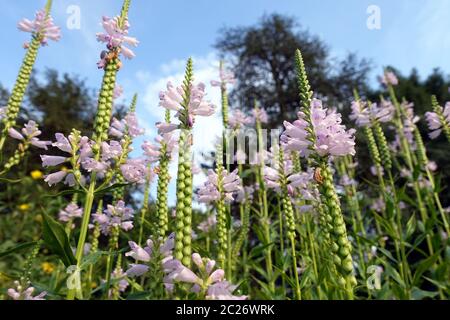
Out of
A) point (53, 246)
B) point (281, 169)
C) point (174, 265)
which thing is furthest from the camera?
point (281, 169)

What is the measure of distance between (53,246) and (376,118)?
17.6 ft

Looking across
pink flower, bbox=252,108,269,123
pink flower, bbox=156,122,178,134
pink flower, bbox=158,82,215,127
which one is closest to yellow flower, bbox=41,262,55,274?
pink flower, bbox=252,108,269,123

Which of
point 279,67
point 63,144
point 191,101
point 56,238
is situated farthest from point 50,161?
point 279,67

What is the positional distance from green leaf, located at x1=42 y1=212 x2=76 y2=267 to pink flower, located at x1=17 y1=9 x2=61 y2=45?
3167mm

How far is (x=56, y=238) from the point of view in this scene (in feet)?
6.03

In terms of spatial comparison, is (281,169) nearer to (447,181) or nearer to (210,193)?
(210,193)

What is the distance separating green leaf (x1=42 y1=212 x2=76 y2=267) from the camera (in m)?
1.79

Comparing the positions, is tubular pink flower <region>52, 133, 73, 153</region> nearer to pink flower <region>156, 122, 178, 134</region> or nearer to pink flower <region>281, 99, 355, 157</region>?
pink flower <region>156, 122, 178, 134</region>

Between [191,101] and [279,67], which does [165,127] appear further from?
[279,67]

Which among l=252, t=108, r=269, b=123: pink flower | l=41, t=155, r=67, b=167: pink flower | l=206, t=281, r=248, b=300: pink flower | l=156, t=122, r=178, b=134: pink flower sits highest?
l=252, t=108, r=269, b=123: pink flower

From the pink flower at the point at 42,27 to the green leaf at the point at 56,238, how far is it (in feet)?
10.4

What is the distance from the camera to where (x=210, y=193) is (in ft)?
9.02

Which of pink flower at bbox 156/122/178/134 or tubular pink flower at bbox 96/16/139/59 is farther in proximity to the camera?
tubular pink flower at bbox 96/16/139/59

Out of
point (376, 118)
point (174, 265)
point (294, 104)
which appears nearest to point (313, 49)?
point (294, 104)
